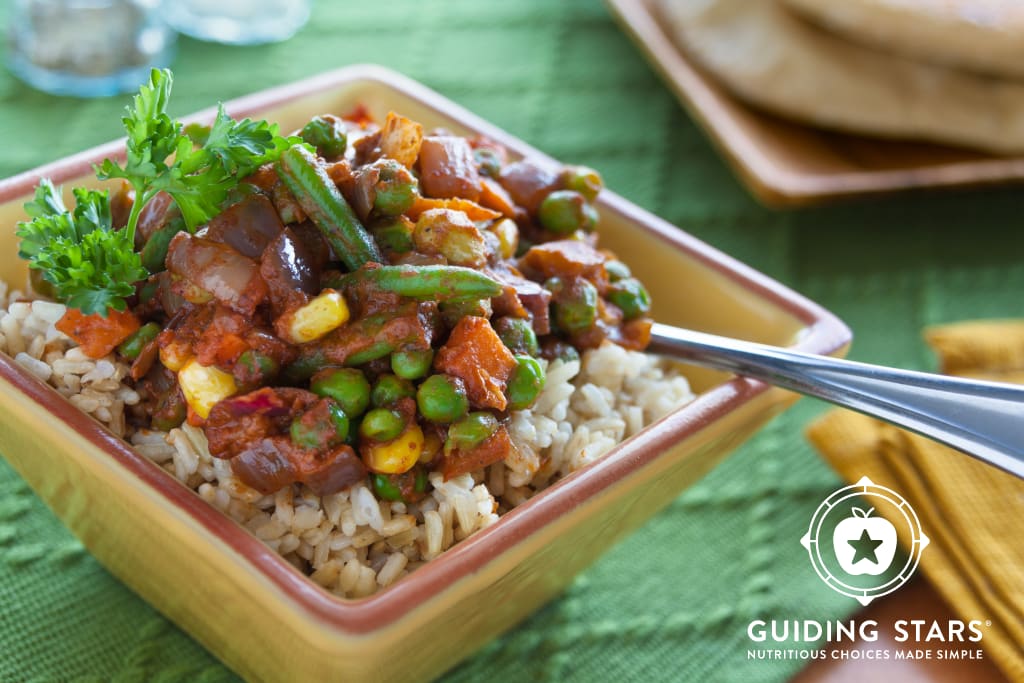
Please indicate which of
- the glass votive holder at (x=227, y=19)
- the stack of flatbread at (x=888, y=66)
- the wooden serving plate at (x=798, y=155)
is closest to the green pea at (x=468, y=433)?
the wooden serving plate at (x=798, y=155)

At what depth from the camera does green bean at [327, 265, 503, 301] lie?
208cm

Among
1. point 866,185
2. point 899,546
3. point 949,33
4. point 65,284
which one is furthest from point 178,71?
point 899,546

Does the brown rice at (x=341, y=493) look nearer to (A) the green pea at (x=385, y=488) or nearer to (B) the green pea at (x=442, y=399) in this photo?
(A) the green pea at (x=385, y=488)

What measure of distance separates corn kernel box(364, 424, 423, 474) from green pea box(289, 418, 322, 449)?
0.12 metres

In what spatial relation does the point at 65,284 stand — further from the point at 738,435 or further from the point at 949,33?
the point at 949,33

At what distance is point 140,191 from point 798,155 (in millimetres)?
2392

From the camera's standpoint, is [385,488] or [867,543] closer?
[385,488]

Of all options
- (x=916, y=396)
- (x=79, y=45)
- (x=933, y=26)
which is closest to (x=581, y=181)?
(x=916, y=396)

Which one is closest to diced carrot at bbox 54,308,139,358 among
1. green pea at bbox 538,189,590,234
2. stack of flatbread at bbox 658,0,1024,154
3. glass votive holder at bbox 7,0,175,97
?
green pea at bbox 538,189,590,234

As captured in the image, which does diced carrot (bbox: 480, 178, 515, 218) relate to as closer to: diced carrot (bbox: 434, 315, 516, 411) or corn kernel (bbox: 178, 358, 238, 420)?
diced carrot (bbox: 434, 315, 516, 411)

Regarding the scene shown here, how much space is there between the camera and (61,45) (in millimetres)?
3830

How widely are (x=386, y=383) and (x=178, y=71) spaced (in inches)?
96.5

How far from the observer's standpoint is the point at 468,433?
6.89ft

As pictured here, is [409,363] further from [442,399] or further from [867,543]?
[867,543]
